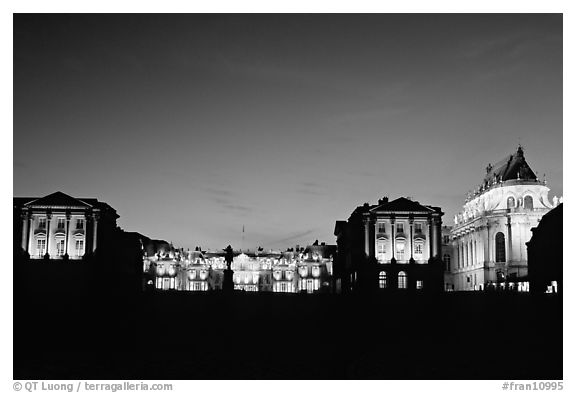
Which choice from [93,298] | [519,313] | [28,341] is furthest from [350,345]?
[93,298]

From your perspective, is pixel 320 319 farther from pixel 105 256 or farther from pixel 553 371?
pixel 105 256

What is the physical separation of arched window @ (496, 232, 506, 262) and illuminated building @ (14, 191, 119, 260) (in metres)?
46.8

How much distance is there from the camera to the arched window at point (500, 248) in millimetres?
82537

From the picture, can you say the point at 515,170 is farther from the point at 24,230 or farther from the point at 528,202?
the point at 24,230

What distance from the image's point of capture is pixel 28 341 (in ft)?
84.3

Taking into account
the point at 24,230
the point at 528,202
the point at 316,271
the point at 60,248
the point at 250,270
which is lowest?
the point at 316,271

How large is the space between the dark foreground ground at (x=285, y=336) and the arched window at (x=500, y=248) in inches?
1793

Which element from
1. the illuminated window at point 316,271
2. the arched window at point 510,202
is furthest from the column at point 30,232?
the arched window at point 510,202

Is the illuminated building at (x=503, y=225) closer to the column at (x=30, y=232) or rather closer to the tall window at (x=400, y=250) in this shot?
the tall window at (x=400, y=250)

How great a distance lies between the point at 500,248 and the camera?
82.9 metres

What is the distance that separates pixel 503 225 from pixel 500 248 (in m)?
2.85

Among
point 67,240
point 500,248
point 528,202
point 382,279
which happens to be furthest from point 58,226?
point 528,202

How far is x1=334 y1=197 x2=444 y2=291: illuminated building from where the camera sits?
72.6 meters
